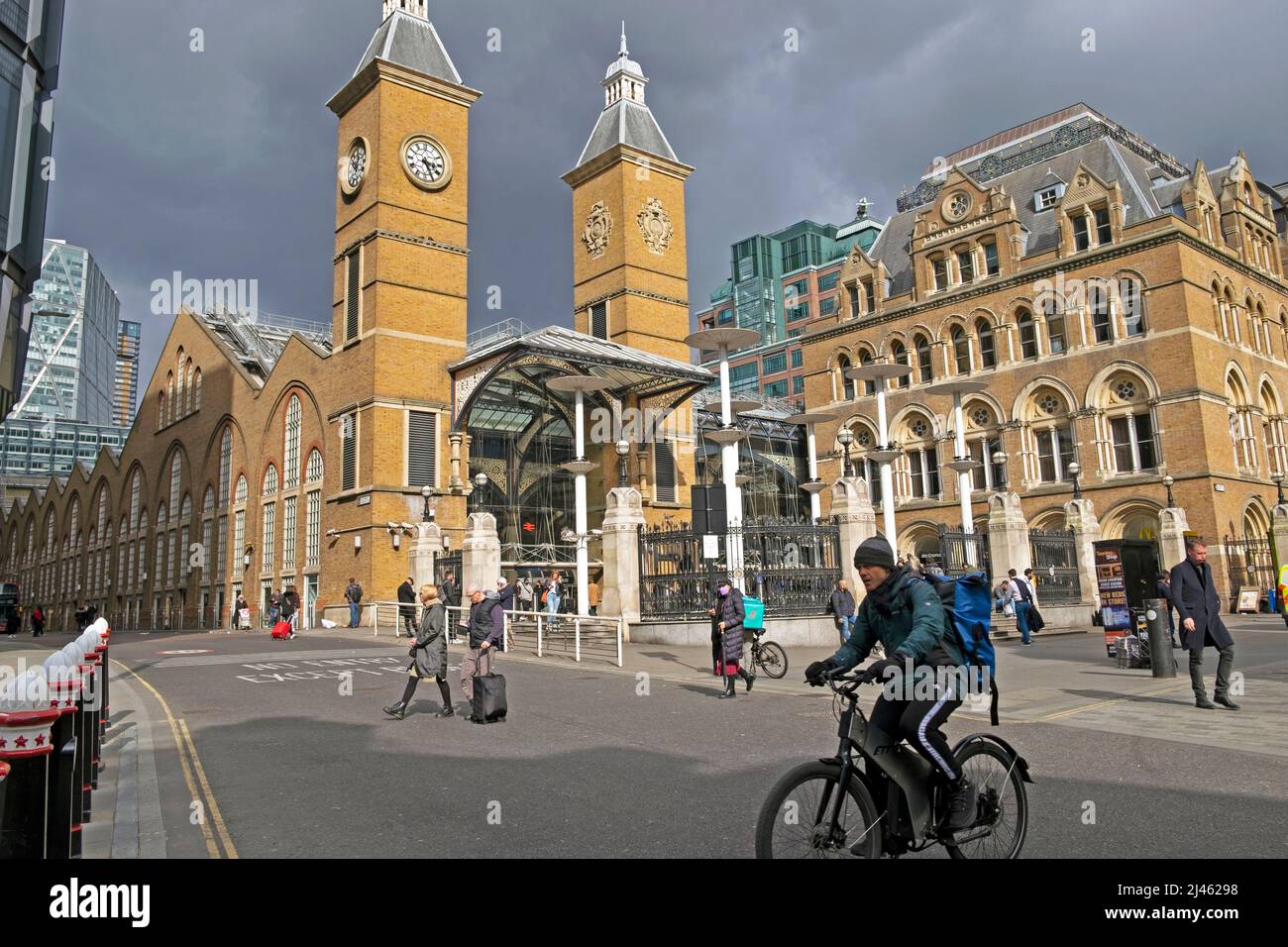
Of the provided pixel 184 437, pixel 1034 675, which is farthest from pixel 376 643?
pixel 184 437

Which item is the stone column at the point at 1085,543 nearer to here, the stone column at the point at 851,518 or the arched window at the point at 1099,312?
the arched window at the point at 1099,312

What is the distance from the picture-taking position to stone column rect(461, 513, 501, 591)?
78.3 ft

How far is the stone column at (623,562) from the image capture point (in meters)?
21.2

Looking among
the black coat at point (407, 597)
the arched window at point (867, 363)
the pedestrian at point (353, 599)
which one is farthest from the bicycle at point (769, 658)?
the arched window at point (867, 363)

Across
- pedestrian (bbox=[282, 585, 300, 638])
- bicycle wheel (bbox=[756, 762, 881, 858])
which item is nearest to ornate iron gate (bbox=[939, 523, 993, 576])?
pedestrian (bbox=[282, 585, 300, 638])

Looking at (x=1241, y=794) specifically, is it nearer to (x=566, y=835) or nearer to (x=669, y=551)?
(x=566, y=835)

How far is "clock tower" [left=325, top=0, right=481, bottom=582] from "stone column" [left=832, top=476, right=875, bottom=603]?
54.4 feet

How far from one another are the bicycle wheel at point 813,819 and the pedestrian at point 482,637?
6.59 m

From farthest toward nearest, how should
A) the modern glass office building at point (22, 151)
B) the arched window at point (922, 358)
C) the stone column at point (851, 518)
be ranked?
the arched window at point (922, 358) → the stone column at point (851, 518) → the modern glass office building at point (22, 151)

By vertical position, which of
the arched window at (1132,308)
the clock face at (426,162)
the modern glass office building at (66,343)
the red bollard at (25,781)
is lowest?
the red bollard at (25,781)

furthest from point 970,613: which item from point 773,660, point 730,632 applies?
point 773,660

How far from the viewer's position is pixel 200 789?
23.3 ft

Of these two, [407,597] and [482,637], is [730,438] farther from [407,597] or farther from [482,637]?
[482,637]
